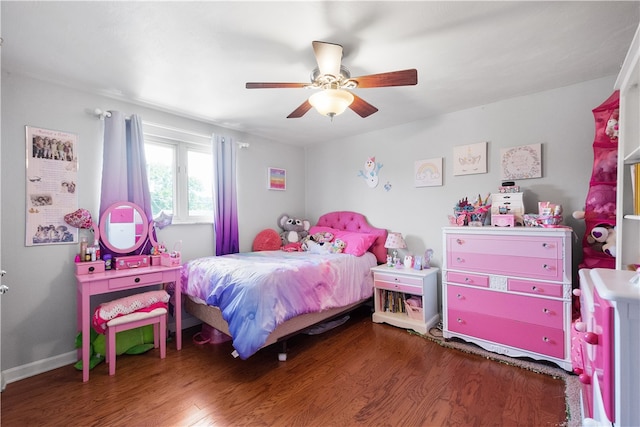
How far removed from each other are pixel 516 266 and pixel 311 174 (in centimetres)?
304

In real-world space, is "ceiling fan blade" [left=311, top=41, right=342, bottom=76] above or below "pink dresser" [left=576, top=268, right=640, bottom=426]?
above

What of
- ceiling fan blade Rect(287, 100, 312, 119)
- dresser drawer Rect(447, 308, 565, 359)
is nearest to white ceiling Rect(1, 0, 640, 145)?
ceiling fan blade Rect(287, 100, 312, 119)

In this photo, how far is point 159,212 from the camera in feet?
9.90

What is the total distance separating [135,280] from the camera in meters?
2.40

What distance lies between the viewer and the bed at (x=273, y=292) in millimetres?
2115

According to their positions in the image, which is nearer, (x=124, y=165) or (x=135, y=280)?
(x=135, y=280)

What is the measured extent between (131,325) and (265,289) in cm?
116

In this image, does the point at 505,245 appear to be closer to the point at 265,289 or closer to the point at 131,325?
the point at 265,289

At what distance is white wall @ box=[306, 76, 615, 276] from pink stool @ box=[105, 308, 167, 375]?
2.60 meters

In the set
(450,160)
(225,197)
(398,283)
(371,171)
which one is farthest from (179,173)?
(450,160)

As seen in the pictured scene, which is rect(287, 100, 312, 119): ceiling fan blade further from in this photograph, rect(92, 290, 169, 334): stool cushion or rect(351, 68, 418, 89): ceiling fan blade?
rect(92, 290, 169, 334): stool cushion

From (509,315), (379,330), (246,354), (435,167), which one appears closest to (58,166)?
(246,354)

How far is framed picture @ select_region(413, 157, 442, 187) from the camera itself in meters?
3.23

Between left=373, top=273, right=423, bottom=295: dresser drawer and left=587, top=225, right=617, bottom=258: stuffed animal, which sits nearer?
left=587, top=225, right=617, bottom=258: stuffed animal
